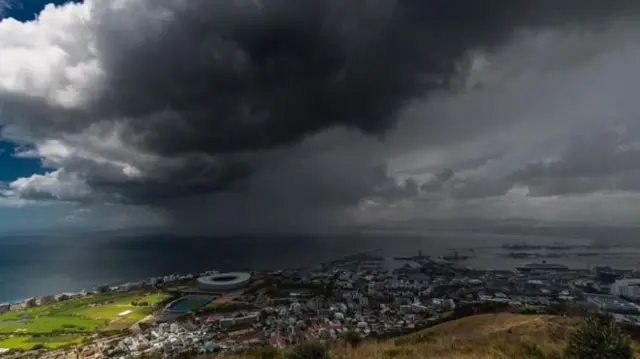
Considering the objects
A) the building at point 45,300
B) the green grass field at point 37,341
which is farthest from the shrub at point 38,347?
the building at point 45,300

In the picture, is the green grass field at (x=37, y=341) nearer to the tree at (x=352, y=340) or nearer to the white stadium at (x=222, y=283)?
the white stadium at (x=222, y=283)

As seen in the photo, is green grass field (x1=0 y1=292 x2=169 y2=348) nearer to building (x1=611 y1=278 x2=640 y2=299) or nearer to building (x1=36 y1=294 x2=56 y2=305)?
building (x1=36 y1=294 x2=56 y2=305)

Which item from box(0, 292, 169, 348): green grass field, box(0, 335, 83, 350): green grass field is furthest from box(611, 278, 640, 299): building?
box(0, 335, 83, 350): green grass field

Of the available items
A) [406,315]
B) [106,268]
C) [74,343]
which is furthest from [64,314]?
[106,268]

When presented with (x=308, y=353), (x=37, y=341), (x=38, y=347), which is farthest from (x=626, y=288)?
(x=37, y=341)

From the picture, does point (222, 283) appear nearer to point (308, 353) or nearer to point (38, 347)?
point (38, 347)

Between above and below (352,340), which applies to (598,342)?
above
